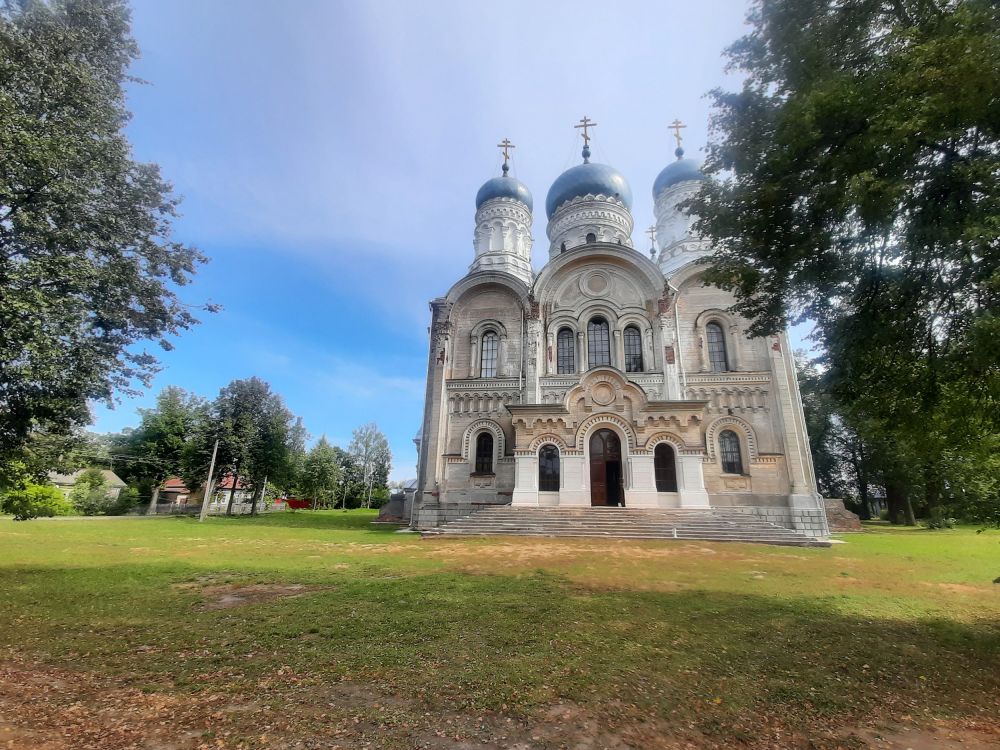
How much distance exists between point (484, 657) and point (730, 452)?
18.9m

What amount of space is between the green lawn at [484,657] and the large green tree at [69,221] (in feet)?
10.6

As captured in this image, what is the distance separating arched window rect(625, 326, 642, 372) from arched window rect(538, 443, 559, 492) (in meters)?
5.63

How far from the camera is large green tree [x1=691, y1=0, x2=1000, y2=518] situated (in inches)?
211

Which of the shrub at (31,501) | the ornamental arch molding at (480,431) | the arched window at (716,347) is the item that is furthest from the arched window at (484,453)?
the shrub at (31,501)

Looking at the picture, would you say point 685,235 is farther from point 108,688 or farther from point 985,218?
point 108,688

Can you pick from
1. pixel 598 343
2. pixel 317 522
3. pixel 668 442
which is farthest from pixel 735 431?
pixel 317 522

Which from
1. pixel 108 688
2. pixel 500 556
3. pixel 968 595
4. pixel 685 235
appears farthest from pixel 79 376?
pixel 685 235

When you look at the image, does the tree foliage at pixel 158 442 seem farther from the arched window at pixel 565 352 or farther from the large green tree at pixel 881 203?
the large green tree at pixel 881 203

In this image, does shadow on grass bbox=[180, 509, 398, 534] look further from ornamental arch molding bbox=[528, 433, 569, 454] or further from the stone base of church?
ornamental arch molding bbox=[528, 433, 569, 454]

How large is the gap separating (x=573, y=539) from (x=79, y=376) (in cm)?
1383

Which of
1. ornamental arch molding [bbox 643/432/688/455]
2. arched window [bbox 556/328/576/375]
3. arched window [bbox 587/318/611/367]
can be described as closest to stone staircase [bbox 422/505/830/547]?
ornamental arch molding [bbox 643/432/688/455]

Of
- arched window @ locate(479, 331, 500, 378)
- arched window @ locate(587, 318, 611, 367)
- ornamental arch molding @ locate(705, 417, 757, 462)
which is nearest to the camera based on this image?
ornamental arch molding @ locate(705, 417, 757, 462)

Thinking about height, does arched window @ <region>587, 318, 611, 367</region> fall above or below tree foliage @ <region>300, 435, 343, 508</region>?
above

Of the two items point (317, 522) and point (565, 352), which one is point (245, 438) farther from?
point (565, 352)
